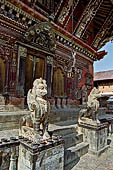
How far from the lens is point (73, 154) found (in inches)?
141

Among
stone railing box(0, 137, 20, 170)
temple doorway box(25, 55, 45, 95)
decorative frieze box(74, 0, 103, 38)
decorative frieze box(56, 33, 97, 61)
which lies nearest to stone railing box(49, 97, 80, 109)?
temple doorway box(25, 55, 45, 95)

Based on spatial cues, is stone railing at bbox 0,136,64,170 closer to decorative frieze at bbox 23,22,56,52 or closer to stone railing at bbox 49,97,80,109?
stone railing at bbox 49,97,80,109

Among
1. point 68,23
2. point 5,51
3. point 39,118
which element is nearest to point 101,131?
point 39,118

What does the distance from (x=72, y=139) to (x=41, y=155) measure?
1721mm

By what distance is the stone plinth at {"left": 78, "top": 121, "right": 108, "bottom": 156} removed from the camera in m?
4.22

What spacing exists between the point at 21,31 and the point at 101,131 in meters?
4.97

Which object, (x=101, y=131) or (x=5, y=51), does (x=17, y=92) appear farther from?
(x=101, y=131)

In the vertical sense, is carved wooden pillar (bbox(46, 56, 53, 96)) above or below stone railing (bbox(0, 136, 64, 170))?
above

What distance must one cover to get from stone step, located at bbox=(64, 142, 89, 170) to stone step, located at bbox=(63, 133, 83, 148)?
101mm

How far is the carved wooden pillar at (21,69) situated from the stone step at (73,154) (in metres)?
2.96

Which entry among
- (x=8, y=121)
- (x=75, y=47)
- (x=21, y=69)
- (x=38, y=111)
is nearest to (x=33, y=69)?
(x=21, y=69)

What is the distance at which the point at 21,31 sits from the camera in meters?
5.45

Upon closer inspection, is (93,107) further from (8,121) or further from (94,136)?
(8,121)

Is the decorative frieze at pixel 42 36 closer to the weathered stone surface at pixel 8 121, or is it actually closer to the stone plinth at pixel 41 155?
the weathered stone surface at pixel 8 121
